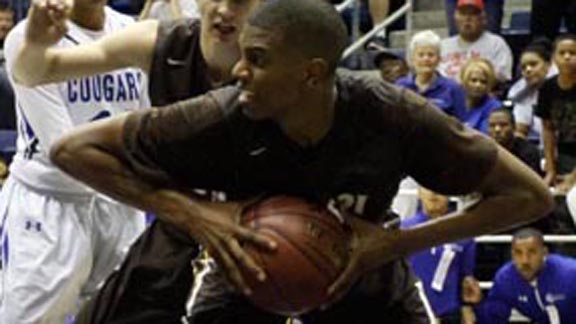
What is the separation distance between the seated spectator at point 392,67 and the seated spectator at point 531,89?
0.73 metres

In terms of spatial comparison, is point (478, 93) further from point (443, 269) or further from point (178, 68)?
point (178, 68)

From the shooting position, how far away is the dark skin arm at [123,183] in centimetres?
384

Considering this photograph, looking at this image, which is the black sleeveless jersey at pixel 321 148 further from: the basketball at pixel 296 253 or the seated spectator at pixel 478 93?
the seated spectator at pixel 478 93

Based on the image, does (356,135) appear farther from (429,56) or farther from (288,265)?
(429,56)

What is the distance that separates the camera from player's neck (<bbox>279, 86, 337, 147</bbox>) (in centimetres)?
384

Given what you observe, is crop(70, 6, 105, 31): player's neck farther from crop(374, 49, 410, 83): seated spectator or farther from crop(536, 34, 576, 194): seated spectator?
crop(374, 49, 410, 83): seated spectator

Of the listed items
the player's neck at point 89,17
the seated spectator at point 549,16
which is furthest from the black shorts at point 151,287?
the seated spectator at point 549,16

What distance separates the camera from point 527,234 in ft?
25.8

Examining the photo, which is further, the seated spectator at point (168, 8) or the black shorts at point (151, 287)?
the seated spectator at point (168, 8)

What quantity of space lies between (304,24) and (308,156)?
1.20ft

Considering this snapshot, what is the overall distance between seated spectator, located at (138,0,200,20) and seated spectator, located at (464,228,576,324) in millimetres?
3574

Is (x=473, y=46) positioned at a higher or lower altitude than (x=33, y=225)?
lower

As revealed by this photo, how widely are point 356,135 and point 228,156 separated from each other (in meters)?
0.33

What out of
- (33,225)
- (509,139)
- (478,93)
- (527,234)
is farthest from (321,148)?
(478,93)
